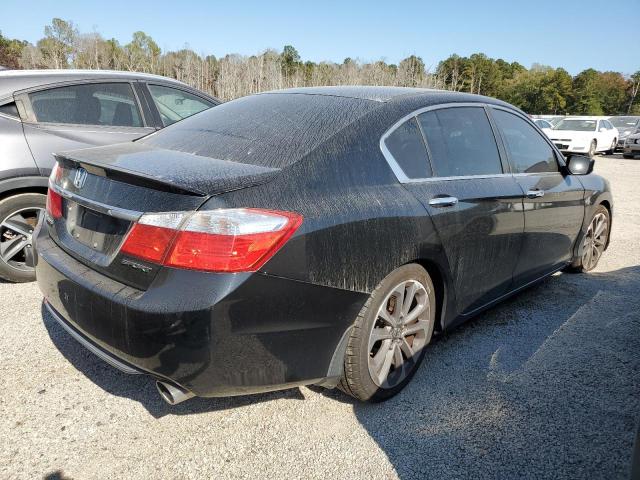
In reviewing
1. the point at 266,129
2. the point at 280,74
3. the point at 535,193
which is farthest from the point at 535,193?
the point at 280,74

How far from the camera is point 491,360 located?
3.08 meters

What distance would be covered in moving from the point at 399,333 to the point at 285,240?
1008 mm

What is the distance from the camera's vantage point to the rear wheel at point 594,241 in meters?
4.72

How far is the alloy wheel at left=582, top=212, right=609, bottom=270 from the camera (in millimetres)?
4738

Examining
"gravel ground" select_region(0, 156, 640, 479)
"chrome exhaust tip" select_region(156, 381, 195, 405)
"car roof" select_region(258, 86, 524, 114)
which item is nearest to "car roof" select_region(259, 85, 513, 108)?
"car roof" select_region(258, 86, 524, 114)

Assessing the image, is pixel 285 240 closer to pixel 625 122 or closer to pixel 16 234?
pixel 16 234

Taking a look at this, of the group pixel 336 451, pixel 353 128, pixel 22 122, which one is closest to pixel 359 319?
pixel 336 451

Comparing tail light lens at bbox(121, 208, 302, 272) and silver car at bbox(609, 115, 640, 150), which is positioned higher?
silver car at bbox(609, 115, 640, 150)

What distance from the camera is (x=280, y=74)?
119 feet

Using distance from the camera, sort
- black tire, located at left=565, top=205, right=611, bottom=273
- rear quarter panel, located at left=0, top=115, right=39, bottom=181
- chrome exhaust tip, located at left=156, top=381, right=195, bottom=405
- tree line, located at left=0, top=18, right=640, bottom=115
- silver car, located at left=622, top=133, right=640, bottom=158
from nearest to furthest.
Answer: chrome exhaust tip, located at left=156, top=381, right=195, bottom=405 < rear quarter panel, located at left=0, top=115, right=39, bottom=181 < black tire, located at left=565, top=205, right=611, bottom=273 < silver car, located at left=622, top=133, right=640, bottom=158 < tree line, located at left=0, top=18, right=640, bottom=115

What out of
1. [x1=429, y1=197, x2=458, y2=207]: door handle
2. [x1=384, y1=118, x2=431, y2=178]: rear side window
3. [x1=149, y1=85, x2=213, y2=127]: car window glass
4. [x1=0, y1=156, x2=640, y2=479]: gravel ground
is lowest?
[x1=0, y1=156, x2=640, y2=479]: gravel ground

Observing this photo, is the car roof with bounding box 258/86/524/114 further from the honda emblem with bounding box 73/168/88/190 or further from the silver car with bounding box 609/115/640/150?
the silver car with bounding box 609/115/640/150

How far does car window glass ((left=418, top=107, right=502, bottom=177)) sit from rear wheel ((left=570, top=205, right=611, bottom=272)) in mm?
1922

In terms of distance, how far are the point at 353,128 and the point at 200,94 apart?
318 cm
